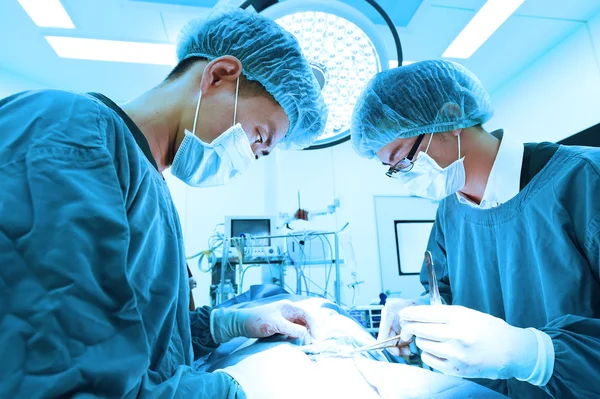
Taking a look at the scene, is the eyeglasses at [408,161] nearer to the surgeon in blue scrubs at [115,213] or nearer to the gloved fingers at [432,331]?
the surgeon in blue scrubs at [115,213]

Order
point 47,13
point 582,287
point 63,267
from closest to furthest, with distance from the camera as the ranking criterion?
point 63,267, point 582,287, point 47,13

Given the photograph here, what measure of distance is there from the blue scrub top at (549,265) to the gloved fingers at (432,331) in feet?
0.66

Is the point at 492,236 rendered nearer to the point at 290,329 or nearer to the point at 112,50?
the point at 290,329

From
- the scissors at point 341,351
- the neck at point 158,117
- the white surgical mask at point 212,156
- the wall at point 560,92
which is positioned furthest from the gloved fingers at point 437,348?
the wall at point 560,92

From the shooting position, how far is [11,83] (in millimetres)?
2746

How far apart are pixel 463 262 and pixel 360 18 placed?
34.5 inches

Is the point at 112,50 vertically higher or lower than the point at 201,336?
higher

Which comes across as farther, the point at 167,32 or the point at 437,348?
the point at 167,32

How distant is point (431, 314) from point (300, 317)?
1.82 feet

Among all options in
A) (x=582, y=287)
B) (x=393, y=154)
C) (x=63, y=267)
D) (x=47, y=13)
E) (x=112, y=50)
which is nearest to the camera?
(x=63, y=267)

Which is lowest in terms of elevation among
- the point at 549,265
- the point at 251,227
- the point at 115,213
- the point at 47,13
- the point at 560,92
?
the point at 549,265

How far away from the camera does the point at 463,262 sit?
117 cm

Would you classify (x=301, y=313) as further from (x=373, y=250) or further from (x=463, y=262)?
(x=373, y=250)

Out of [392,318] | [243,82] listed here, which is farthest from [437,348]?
[243,82]
